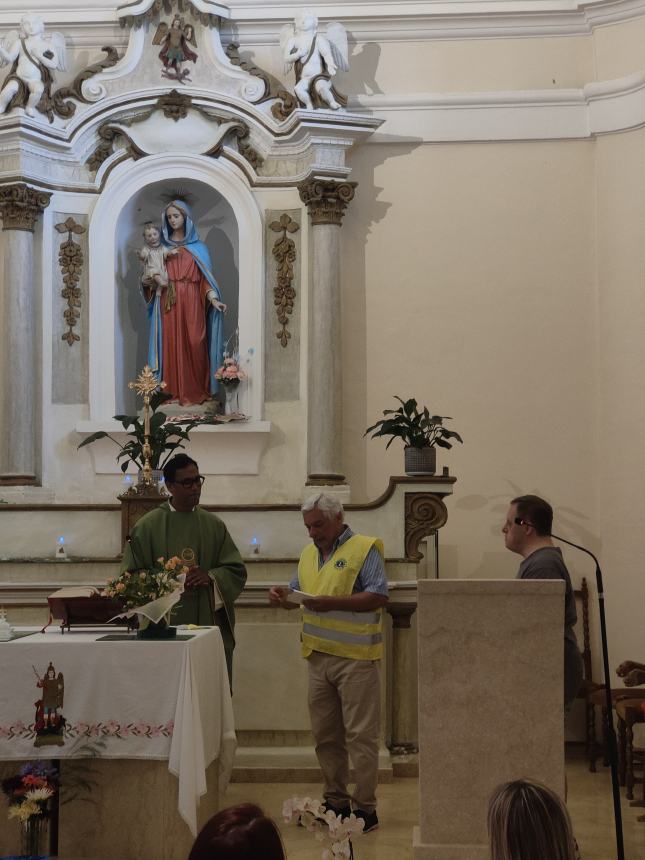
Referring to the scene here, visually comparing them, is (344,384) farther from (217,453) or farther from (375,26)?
(375,26)

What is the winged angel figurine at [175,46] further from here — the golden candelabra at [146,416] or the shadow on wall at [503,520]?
the shadow on wall at [503,520]

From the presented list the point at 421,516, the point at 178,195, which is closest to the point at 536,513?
the point at 421,516

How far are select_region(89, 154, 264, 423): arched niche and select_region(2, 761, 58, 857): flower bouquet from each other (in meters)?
4.64

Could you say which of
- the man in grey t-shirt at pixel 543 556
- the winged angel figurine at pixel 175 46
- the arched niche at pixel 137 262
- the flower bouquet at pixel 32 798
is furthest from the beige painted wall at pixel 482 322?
the flower bouquet at pixel 32 798

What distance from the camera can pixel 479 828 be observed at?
445 centimetres

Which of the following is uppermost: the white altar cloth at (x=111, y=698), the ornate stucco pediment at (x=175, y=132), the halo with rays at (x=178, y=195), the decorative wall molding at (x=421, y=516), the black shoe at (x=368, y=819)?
the ornate stucco pediment at (x=175, y=132)

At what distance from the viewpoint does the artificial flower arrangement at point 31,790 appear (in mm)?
4473

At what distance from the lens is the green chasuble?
6031 millimetres

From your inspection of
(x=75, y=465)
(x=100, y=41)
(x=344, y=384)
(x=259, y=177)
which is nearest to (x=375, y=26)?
(x=259, y=177)

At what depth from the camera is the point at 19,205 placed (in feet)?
A: 29.5

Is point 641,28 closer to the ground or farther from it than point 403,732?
farther from it

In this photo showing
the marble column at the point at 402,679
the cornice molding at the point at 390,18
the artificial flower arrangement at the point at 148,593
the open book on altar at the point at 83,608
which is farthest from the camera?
the cornice molding at the point at 390,18

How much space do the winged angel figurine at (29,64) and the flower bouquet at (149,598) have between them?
5.16 m

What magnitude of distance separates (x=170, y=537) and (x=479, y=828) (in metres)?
2.37
